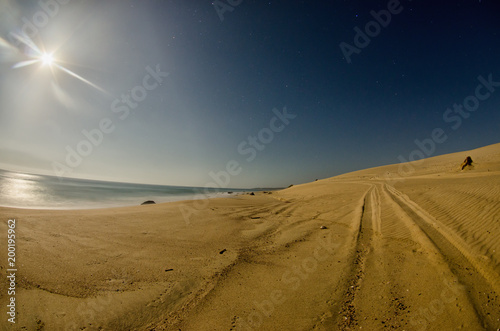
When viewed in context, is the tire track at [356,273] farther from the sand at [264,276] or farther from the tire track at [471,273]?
the tire track at [471,273]

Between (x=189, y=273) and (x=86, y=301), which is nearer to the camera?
(x=86, y=301)

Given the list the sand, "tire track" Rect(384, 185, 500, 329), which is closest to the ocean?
the sand

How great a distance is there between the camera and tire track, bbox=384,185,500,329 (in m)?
2.54

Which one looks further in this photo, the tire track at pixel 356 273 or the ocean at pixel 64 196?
the ocean at pixel 64 196

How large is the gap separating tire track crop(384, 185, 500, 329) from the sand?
0.02m

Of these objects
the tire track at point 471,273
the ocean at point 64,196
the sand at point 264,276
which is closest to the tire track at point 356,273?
the sand at point 264,276

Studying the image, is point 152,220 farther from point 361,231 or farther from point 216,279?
point 361,231

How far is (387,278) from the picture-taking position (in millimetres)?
3496

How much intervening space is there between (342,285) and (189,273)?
312cm

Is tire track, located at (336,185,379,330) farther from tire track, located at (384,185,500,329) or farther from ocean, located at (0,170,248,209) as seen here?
ocean, located at (0,170,248,209)

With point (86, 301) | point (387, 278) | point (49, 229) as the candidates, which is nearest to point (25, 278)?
point (86, 301)

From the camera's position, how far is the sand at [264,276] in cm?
264

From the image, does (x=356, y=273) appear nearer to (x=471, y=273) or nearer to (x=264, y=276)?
(x=264, y=276)

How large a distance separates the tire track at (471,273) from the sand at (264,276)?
2 cm
